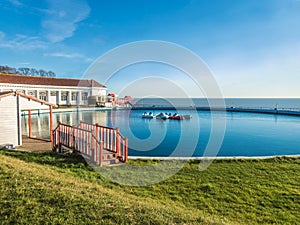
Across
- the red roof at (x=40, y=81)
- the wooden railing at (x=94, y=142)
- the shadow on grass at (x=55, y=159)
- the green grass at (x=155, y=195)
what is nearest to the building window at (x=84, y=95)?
the red roof at (x=40, y=81)

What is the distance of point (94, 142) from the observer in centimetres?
631

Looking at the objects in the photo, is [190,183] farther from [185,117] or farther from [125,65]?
[185,117]

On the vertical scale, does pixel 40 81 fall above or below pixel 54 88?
above

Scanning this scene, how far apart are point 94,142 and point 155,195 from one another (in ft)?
8.50

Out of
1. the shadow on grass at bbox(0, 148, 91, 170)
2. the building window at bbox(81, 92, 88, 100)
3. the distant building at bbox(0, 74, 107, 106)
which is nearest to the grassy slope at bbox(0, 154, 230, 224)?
the shadow on grass at bbox(0, 148, 91, 170)

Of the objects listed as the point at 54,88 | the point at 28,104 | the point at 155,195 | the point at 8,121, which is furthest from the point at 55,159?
the point at 54,88

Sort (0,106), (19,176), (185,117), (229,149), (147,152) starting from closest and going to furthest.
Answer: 1. (19,176)
2. (0,106)
3. (147,152)
4. (229,149)
5. (185,117)

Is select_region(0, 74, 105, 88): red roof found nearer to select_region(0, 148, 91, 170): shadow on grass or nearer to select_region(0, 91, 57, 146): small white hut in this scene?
select_region(0, 91, 57, 146): small white hut

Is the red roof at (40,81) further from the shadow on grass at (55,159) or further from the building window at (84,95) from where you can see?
the shadow on grass at (55,159)

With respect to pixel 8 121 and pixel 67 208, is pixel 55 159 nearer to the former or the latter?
pixel 8 121

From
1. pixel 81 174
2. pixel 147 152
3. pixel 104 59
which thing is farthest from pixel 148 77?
pixel 81 174

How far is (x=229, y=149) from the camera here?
10.4m

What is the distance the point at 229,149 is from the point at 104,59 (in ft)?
23.8

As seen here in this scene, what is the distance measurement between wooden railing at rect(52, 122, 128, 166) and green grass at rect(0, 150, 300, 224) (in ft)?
1.16
